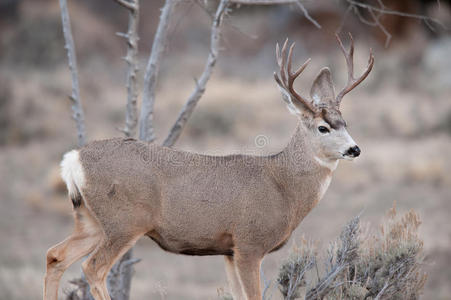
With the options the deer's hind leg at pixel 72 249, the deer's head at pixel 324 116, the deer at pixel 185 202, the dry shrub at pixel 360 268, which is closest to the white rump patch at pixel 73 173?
the deer at pixel 185 202

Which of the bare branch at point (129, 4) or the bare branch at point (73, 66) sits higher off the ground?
the bare branch at point (129, 4)

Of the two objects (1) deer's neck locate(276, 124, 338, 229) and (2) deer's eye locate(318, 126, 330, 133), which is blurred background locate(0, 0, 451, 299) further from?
(2) deer's eye locate(318, 126, 330, 133)

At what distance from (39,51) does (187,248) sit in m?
27.1

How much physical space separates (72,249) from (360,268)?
2.85m

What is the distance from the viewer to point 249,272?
5.50m

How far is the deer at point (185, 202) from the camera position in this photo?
5.30 metres

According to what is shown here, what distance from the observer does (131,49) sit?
6855 millimetres

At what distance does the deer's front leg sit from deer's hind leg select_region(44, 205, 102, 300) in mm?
1328

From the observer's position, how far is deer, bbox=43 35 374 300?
530 cm

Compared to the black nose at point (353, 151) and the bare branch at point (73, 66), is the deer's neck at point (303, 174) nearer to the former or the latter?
the black nose at point (353, 151)

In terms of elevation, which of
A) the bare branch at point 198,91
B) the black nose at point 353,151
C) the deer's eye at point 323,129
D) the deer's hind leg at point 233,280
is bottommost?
the deer's hind leg at point 233,280

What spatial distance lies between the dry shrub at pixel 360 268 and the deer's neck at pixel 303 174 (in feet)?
1.69

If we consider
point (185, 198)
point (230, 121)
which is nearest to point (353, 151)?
point (185, 198)

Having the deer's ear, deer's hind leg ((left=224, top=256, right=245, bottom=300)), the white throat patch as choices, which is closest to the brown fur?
deer's hind leg ((left=224, top=256, right=245, bottom=300))
